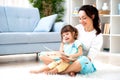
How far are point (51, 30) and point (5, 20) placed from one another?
0.71 meters

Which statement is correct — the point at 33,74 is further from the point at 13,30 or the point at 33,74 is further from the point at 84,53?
the point at 13,30

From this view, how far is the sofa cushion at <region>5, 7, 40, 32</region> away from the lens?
404 centimetres

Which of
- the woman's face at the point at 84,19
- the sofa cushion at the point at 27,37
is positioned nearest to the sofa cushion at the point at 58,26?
the sofa cushion at the point at 27,37

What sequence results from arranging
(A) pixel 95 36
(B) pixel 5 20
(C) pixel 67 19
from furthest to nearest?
1. (C) pixel 67 19
2. (B) pixel 5 20
3. (A) pixel 95 36

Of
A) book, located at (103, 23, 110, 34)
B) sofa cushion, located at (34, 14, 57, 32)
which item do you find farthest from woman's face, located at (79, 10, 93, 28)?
Answer: book, located at (103, 23, 110, 34)

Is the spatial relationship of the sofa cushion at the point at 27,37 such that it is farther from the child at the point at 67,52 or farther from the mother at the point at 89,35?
the child at the point at 67,52

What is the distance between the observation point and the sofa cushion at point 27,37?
3209 millimetres

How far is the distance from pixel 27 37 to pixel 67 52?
108 cm

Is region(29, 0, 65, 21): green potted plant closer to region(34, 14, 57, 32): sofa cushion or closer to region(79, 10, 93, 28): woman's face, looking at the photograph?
region(34, 14, 57, 32): sofa cushion

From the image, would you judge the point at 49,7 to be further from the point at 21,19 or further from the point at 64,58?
the point at 64,58

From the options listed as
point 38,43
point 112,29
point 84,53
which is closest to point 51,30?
point 38,43

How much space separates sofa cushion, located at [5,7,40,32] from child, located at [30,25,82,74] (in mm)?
1672

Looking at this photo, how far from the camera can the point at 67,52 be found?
2.46 m

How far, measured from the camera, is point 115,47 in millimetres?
4719
